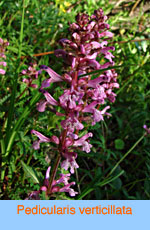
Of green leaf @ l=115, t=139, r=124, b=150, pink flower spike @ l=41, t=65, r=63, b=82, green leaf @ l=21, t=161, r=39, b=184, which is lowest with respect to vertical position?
green leaf @ l=21, t=161, r=39, b=184

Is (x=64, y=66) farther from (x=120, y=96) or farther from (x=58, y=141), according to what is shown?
(x=120, y=96)

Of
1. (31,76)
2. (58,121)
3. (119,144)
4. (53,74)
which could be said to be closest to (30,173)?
(58,121)

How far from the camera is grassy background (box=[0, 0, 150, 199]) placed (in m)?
2.20

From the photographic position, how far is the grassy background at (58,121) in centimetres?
220

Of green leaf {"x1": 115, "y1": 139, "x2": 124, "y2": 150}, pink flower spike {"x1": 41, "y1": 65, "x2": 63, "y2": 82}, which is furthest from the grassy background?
pink flower spike {"x1": 41, "y1": 65, "x2": 63, "y2": 82}

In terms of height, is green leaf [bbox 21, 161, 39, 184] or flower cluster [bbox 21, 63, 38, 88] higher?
flower cluster [bbox 21, 63, 38, 88]

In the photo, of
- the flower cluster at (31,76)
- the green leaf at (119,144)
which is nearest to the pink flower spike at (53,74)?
the flower cluster at (31,76)

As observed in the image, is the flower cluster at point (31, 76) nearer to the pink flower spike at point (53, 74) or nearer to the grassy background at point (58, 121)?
the grassy background at point (58, 121)

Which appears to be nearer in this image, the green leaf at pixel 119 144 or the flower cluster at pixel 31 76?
the flower cluster at pixel 31 76

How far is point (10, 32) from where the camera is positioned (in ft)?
11.2

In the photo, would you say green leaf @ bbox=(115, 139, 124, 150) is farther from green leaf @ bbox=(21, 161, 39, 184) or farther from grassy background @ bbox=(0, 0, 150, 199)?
green leaf @ bbox=(21, 161, 39, 184)

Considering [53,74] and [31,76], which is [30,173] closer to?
[53,74]

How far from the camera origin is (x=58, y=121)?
2332mm

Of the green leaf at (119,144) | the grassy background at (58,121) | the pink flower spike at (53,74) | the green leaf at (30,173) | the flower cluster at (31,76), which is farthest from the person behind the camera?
the green leaf at (119,144)
